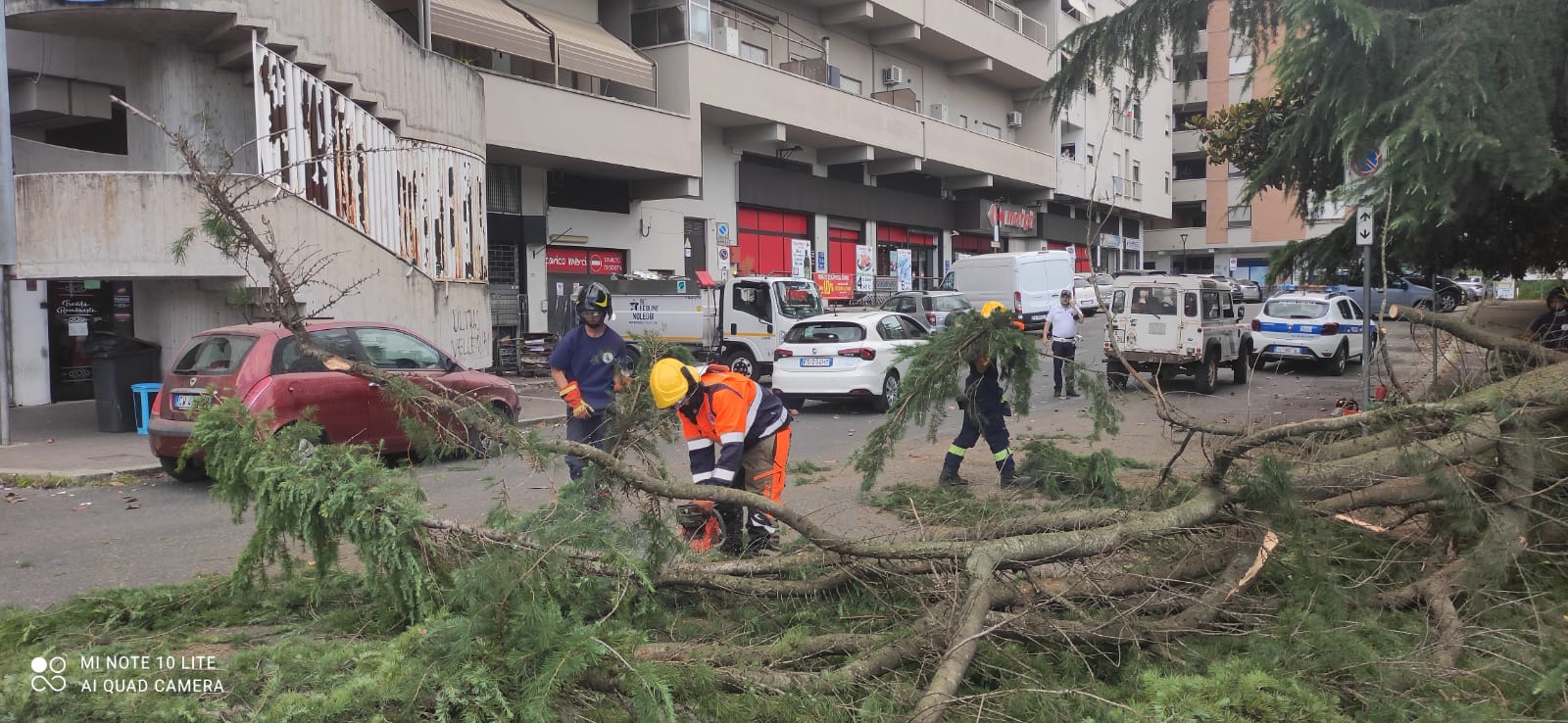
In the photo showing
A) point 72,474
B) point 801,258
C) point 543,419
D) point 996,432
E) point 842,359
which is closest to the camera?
point 996,432

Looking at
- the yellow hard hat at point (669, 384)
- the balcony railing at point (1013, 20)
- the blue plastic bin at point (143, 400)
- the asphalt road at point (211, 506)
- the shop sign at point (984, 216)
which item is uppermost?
the balcony railing at point (1013, 20)

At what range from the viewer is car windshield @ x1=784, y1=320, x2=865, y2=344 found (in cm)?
1453

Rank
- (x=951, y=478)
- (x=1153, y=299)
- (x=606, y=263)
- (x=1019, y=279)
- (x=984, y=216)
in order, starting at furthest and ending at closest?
(x=984, y=216) → (x=1019, y=279) → (x=606, y=263) → (x=1153, y=299) → (x=951, y=478)

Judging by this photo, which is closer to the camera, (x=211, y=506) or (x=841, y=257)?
(x=211, y=506)

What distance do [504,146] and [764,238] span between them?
417 inches

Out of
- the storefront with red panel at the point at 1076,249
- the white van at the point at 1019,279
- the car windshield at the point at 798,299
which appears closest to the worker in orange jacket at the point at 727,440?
the car windshield at the point at 798,299

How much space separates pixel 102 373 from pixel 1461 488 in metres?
13.7

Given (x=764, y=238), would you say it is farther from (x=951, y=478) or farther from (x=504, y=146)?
(x=951, y=478)

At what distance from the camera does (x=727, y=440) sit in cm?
563

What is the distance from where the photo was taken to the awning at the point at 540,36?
18.1 metres

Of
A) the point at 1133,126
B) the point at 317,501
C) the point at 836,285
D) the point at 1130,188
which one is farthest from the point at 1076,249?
the point at 317,501

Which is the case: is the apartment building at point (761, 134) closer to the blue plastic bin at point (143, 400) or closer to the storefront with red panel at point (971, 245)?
the storefront with red panel at point (971, 245)

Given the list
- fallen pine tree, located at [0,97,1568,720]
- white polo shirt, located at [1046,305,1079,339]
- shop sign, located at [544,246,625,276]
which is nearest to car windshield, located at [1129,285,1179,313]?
white polo shirt, located at [1046,305,1079,339]

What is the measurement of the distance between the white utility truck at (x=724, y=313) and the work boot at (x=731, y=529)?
39.3 ft
